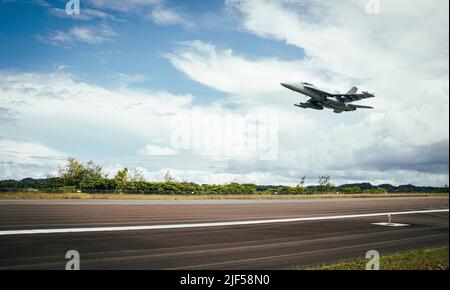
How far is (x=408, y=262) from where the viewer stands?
1149cm

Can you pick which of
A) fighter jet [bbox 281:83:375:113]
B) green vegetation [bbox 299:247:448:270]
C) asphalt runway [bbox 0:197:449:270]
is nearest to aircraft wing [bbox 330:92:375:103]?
fighter jet [bbox 281:83:375:113]

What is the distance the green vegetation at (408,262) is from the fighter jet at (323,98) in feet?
95.7

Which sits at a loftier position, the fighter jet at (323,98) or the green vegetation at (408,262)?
the fighter jet at (323,98)

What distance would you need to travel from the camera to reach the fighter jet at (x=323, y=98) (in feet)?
136

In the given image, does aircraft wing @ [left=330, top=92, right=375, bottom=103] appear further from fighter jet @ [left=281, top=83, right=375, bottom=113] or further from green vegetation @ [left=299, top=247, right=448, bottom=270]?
green vegetation @ [left=299, top=247, right=448, bottom=270]

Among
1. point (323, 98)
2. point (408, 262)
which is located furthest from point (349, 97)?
point (408, 262)

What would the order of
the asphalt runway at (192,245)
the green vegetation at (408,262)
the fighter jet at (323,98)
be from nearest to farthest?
the asphalt runway at (192,245) < the green vegetation at (408,262) < the fighter jet at (323,98)

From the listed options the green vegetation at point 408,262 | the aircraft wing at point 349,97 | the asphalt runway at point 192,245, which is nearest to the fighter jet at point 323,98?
the aircraft wing at point 349,97

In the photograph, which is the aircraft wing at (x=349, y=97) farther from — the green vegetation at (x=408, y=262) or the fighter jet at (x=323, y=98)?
the green vegetation at (x=408, y=262)

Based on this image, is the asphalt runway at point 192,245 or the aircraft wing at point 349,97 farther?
the aircraft wing at point 349,97

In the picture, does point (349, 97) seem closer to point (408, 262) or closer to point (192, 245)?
point (408, 262)

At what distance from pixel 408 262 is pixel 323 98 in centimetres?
3231

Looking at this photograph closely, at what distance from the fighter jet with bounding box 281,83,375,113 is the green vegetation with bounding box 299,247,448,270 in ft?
95.7

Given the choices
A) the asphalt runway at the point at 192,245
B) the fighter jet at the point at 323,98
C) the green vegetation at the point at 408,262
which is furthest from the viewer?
the fighter jet at the point at 323,98
